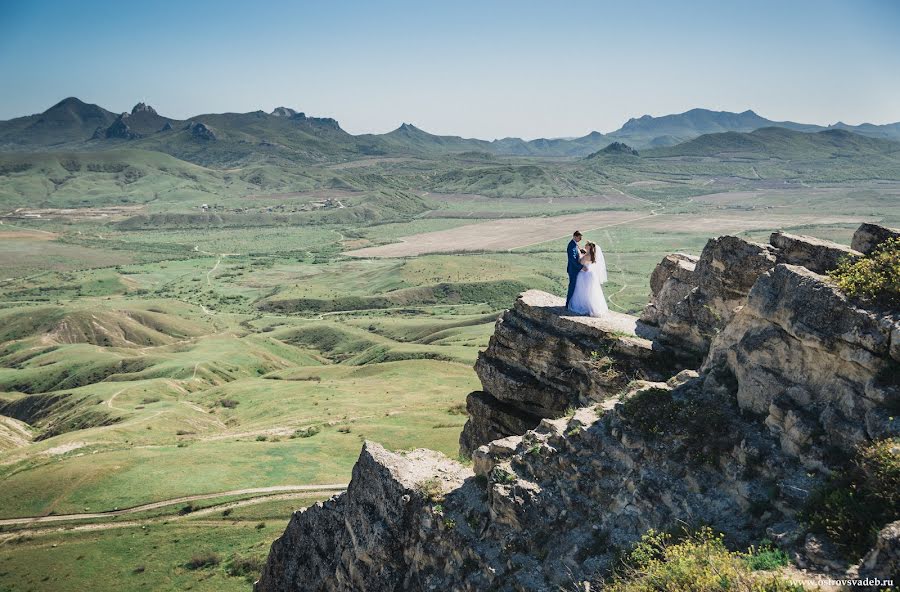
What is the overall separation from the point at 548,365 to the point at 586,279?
5.65 meters

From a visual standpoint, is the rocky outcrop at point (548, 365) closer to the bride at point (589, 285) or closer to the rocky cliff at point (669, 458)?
the rocky cliff at point (669, 458)

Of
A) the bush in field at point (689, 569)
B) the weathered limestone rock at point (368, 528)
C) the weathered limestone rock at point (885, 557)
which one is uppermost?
the weathered limestone rock at point (885, 557)

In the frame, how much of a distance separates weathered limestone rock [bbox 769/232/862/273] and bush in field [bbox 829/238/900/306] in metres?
1.28

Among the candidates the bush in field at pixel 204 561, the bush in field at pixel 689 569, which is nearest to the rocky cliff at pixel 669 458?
the bush in field at pixel 689 569

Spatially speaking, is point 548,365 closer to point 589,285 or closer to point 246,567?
point 589,285

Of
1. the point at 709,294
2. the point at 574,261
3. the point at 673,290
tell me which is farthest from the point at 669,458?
the point at 574,261

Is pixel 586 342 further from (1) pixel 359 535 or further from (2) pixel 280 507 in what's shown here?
(2) pixel 280 507

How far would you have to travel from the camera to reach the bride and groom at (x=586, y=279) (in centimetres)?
3694

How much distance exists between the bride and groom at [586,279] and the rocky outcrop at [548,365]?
75 cm

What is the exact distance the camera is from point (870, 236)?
22.5 m

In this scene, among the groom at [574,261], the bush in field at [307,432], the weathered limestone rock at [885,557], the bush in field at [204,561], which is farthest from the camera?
the bush in field at [307,432]

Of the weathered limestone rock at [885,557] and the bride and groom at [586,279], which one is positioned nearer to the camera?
the weathered limestone rock at [885,557]

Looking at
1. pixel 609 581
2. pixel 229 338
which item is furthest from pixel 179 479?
pixel 229 338

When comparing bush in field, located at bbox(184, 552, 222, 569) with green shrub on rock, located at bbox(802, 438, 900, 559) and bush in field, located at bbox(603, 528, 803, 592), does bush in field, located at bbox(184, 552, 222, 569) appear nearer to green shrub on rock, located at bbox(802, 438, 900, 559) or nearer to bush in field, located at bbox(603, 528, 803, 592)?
bush in field, located at bbox(603, 528, 803, 592)
